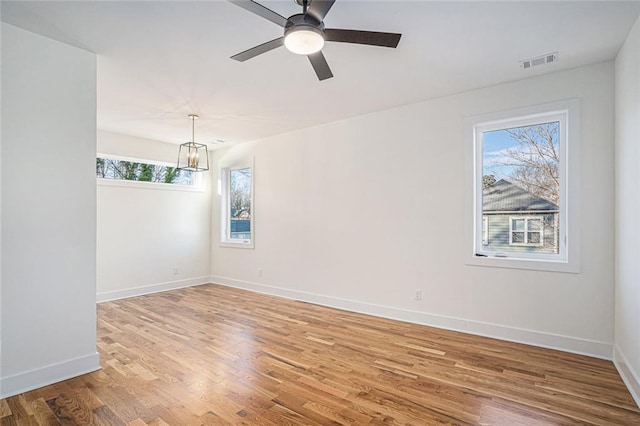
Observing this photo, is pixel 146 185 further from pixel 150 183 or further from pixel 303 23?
pixel 303 23

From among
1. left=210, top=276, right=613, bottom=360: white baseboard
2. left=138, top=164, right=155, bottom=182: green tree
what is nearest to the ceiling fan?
left=210, top=276, right=613, bottom=360: white baseboard

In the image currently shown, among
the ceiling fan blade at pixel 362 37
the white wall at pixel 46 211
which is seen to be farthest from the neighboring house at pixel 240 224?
the ceiling fan blade at pixel 362 37

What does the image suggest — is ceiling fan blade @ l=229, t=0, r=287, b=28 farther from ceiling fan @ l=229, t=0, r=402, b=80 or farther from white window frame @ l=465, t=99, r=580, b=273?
white window frame @ l=465, t=99, r=580, b=273

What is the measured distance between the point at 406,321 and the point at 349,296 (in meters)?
0.86

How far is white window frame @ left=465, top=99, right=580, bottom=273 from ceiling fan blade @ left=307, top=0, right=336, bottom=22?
7.77 ft

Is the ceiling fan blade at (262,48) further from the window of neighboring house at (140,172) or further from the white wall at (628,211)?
the window of neighboring house at (140,172)

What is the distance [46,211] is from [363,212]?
10.7 feet

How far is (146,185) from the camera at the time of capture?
18.3ft

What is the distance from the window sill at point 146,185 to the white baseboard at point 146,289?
5.52 feet

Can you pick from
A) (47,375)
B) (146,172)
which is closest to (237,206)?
(146,172)

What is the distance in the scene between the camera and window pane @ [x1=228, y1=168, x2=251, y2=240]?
6059mm

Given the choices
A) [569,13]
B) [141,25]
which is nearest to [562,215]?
[569,13]

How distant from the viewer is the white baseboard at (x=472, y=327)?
296 cm

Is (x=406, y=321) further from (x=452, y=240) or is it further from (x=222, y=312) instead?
(x=222, y=312)
